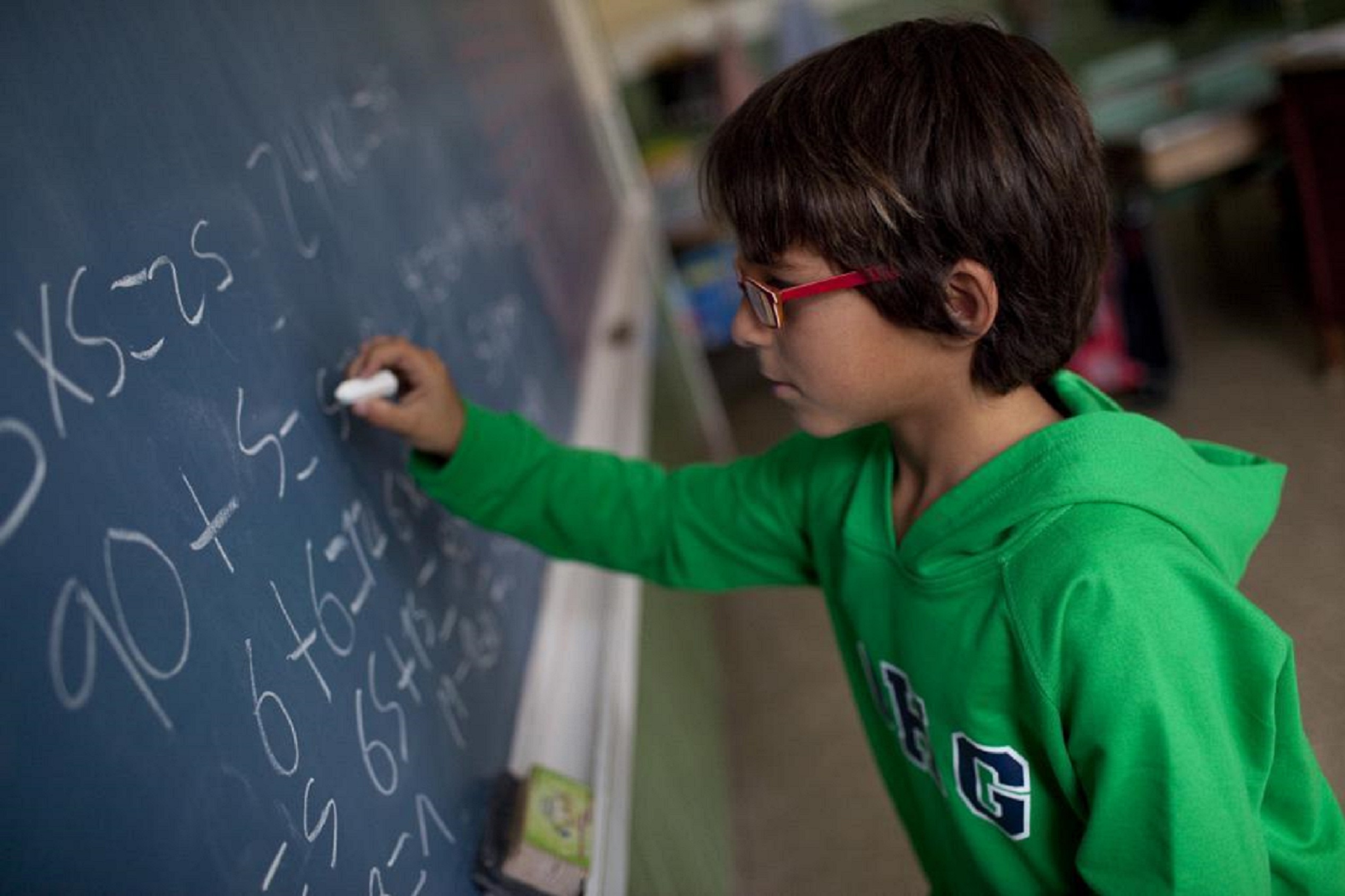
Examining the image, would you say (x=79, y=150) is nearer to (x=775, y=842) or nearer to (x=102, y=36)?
(x=102, y=36)

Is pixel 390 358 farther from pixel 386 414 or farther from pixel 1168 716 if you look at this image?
pixel 1168 716

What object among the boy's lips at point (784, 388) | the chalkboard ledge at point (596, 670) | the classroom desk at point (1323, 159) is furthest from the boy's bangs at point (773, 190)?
Answer: the classroom desk at point (1323, 159)

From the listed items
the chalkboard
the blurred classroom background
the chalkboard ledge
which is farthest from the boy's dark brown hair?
the chalkboard ledge

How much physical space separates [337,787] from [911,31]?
71 centimetres

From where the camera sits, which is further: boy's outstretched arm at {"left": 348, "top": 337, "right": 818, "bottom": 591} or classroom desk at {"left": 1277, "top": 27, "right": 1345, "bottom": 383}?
classroom desk at {"left": 1277, "top": 27, "right": 1345, "bottom": 383}

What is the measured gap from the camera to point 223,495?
0.64 meters

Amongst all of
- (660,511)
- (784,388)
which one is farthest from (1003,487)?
(660,511)

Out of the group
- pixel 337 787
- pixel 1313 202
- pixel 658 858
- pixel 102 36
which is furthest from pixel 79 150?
pixel 1313 202

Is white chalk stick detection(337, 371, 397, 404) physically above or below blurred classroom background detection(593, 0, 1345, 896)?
above

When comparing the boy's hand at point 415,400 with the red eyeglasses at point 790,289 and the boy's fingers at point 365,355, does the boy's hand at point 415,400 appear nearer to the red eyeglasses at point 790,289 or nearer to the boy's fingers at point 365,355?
the boy's fingers at point 365,355

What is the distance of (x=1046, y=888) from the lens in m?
0.91

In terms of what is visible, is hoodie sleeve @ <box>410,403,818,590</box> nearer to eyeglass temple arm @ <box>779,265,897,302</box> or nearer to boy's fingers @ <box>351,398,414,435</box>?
boy's fingers @ <box>351,398,414,435</box>

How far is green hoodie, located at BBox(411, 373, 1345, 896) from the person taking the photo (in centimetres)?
76

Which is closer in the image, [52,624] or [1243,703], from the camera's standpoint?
[52,624]
